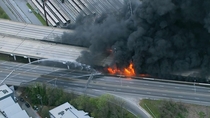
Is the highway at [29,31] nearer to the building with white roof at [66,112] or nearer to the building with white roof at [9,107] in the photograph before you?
the building with white roof at [9,107]

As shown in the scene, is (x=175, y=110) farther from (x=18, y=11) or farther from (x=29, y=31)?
(x=18, y=11)

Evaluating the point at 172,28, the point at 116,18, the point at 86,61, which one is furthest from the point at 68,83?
the point at 172,28

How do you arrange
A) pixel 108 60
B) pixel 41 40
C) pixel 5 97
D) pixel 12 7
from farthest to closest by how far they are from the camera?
pixel 12 7
pixel 41 40
pixel 108 60
pixel 5 97

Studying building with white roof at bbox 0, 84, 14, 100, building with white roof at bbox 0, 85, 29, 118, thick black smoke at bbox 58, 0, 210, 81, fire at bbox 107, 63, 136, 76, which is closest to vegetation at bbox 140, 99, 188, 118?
thick black smoke at bbox 58, 0, 210, 81

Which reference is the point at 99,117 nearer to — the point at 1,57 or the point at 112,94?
the point at 112,94

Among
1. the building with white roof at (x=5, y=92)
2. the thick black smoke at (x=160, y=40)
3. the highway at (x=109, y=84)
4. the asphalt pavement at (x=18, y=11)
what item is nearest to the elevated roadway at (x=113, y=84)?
the highway at (x=109, y=84)

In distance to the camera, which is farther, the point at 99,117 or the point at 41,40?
the point at 41,40

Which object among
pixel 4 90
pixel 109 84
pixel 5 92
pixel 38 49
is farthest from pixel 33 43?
pixel 109 84
